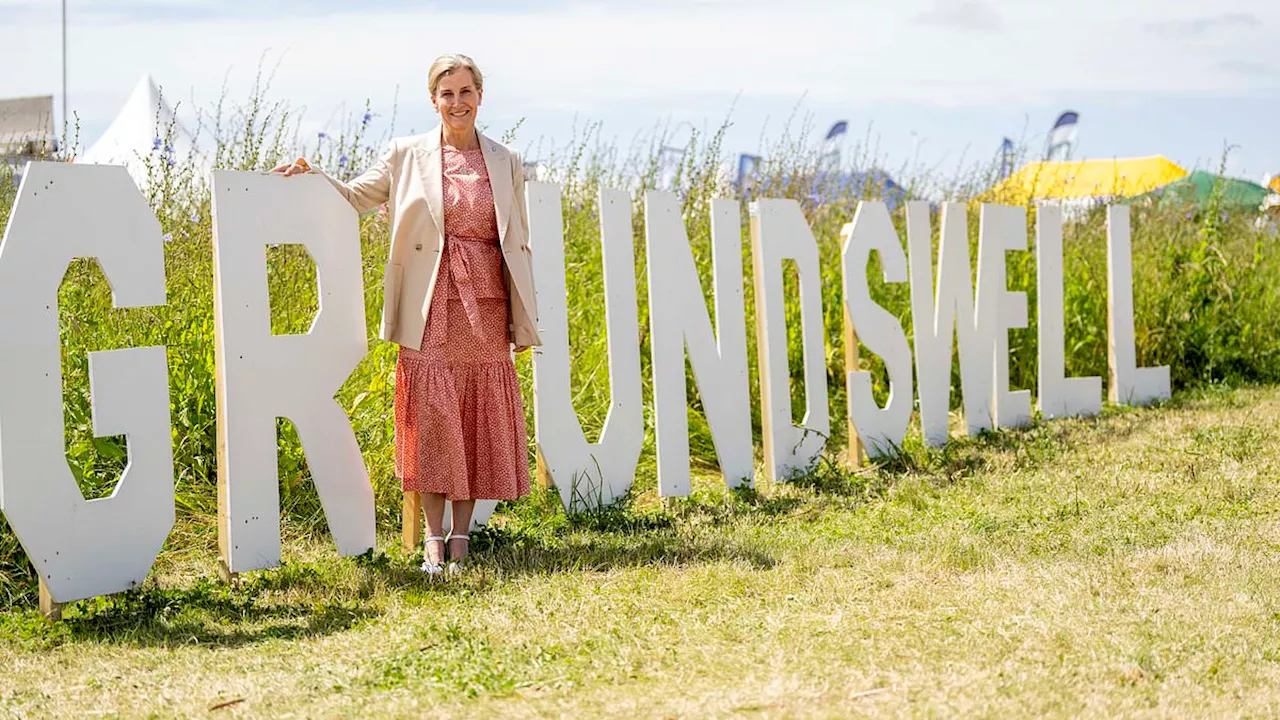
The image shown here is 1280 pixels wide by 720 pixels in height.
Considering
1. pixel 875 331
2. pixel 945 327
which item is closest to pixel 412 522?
pixel 875 331

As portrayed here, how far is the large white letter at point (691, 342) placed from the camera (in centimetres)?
519

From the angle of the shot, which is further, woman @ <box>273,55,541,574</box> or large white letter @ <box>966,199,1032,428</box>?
large white letter @ <box>966,199,1032,428</box>

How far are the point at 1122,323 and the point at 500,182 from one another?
14.2 ft

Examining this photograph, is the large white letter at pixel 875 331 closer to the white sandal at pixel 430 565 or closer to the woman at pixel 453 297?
the woman at pixel 453 297

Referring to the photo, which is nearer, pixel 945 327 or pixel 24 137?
pixel 24 137

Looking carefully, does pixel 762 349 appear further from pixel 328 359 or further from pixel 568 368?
pixel 328 359

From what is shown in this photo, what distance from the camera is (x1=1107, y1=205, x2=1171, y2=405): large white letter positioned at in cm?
720

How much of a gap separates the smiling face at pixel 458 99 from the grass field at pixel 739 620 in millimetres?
1360

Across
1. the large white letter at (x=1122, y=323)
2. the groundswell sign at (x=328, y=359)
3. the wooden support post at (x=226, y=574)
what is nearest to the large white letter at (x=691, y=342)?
the groundswell sign at (x=328, y=359)

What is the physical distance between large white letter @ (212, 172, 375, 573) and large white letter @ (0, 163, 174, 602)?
0.64ft

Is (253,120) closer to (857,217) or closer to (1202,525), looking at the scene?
(857,217)

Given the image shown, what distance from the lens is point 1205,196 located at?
9930 millimetres

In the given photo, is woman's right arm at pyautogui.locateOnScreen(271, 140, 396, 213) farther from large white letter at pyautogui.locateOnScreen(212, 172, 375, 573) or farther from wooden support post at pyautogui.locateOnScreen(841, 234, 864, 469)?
wooden support post at pyautogui.locateOnScreen(841, 234, 864, 469)

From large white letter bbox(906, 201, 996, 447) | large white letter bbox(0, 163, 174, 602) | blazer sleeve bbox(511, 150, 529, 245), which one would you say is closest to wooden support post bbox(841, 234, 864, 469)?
large white letter bbox(906, 201, 996, 447)
